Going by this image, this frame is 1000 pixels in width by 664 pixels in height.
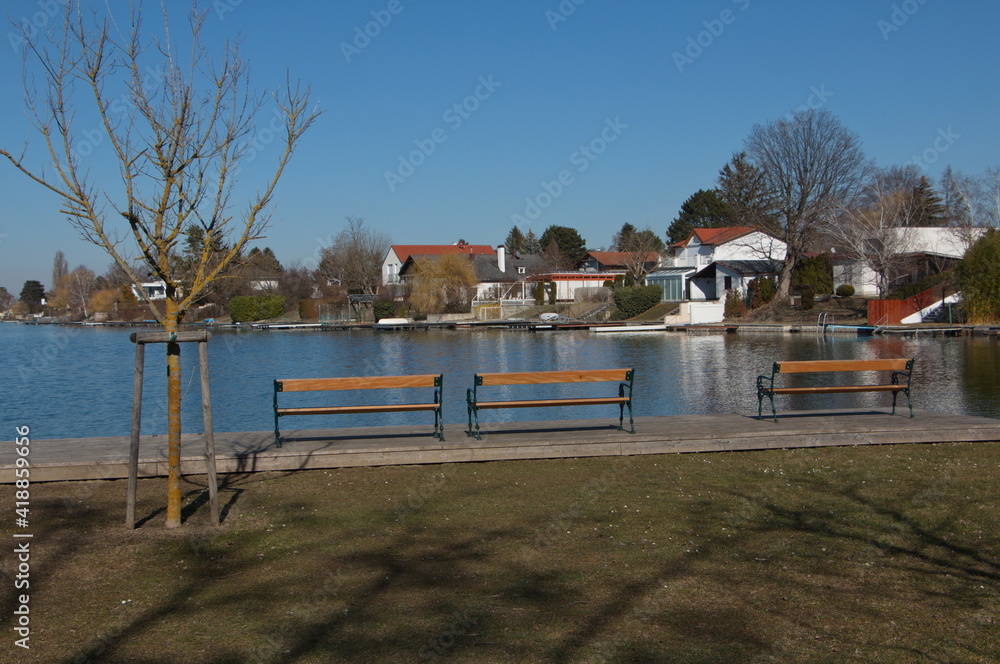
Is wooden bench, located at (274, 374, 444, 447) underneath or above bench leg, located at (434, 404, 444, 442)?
above

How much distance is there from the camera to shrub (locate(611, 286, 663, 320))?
229 ft

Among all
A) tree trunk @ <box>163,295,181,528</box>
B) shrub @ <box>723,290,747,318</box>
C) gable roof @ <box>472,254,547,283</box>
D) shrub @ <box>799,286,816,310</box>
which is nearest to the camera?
tree trunk @ <box>163,295,181,528</box>

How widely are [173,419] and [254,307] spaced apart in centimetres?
8809

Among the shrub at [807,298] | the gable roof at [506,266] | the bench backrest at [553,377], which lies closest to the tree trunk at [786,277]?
the shrub at [807,298]

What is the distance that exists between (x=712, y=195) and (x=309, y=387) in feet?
337

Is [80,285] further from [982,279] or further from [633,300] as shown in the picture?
[982,279]

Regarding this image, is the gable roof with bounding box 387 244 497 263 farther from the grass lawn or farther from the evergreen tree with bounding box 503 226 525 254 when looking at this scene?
the grass lawn

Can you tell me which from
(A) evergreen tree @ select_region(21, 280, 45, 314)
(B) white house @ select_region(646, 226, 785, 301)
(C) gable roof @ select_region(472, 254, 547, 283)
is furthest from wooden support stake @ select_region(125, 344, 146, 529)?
(A) evergreen tree @ select_region(21, 280, 45, 314)

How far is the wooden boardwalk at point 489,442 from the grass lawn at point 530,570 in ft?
1.63

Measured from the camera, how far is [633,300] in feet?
229

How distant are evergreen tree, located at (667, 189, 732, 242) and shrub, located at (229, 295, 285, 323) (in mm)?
53453

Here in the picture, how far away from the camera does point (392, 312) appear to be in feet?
278

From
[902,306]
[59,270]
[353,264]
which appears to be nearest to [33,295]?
[59,270]

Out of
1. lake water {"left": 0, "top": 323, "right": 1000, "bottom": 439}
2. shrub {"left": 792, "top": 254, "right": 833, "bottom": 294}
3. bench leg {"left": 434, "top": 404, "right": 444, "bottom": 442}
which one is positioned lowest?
lake water {"left": 0, "top": 323, "right": 1000, "bottom": 439}
